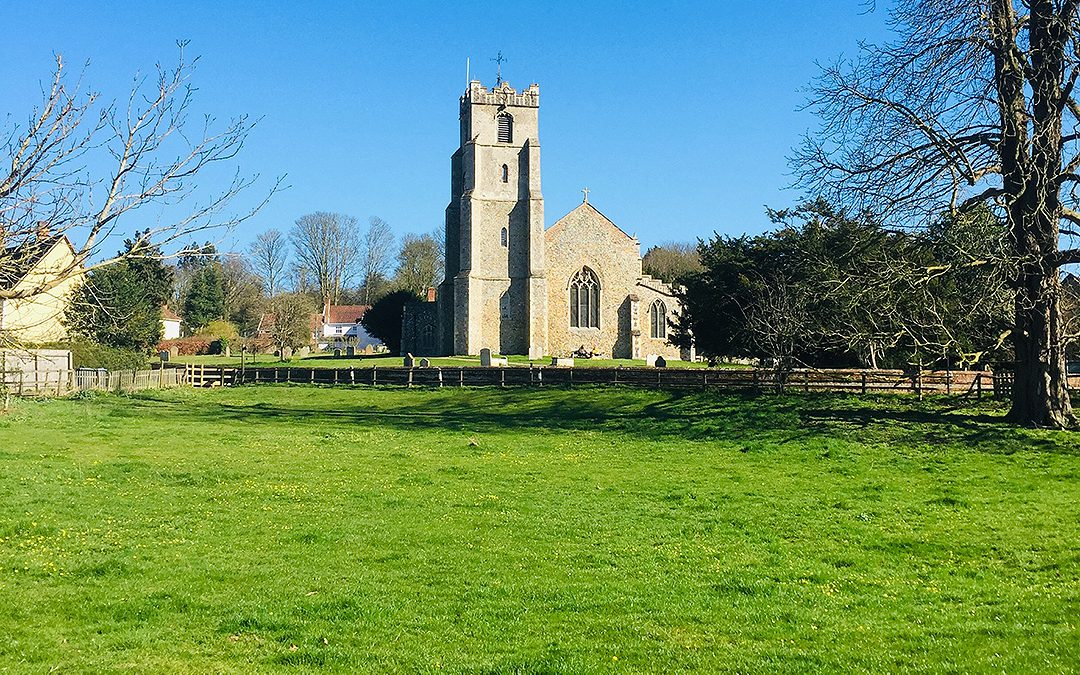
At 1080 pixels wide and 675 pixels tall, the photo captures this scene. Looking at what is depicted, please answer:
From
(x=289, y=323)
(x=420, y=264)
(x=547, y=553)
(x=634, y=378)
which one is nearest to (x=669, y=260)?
(x=420, y=264)

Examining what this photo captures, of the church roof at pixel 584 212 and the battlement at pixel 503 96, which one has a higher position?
the battlement at pixel 503 96

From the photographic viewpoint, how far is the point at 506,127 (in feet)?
211

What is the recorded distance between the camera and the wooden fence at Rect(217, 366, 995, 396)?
2900cm

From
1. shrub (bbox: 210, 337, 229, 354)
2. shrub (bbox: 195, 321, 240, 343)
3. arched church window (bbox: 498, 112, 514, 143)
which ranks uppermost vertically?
arched church window (bbox: 498, 112, 514, 143)

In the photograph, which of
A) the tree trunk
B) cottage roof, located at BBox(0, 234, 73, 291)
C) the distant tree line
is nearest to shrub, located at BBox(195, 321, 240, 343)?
the distant tree line

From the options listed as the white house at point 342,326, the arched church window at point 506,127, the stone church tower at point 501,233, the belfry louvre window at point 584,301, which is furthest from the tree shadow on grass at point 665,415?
the white house at point 342,326

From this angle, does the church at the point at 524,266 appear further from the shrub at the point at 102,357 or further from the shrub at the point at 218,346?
the shrub at the point at 102,357

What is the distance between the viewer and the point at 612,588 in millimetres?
9438

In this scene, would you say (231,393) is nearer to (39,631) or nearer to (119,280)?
(119,280)

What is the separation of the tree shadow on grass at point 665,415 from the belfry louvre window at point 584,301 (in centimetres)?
2660

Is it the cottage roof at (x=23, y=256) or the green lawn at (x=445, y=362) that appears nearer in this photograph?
the cottage roof at (x=23, y=256)

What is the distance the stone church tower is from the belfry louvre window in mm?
2884

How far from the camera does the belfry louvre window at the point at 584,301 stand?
211 feet

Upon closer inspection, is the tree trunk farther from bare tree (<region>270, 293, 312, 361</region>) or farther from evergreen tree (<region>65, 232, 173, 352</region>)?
bare tree (<region>270, 293, 312, 361</region>)
